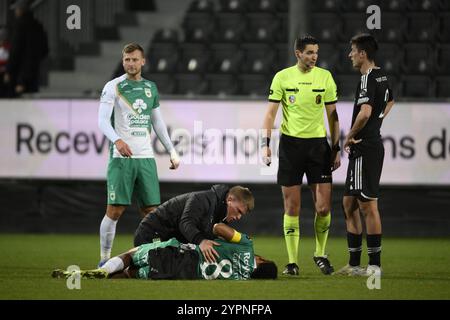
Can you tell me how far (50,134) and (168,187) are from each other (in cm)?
178

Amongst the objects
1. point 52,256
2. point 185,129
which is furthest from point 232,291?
point 185,129

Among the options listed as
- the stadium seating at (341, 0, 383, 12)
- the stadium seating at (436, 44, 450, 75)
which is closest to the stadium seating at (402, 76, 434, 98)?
the stadium seating at (436, 44, 450, 75)

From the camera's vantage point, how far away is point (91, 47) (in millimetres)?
18531

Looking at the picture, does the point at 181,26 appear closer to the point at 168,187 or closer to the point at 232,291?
the point at 168,187

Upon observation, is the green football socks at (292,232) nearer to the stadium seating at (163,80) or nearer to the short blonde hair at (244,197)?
the short blonde hair at (244,197)

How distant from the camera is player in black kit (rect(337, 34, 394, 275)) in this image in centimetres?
975

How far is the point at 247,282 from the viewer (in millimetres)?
9141

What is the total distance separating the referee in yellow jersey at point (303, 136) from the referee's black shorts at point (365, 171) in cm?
39

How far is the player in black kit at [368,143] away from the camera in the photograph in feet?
32.0

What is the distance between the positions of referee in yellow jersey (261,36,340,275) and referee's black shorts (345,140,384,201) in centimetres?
39

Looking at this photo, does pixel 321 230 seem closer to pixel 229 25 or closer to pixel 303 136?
pixel 303 136

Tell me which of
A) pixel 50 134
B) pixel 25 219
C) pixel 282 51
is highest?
pixel 282 51

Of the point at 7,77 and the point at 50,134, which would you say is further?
the point at 7,77

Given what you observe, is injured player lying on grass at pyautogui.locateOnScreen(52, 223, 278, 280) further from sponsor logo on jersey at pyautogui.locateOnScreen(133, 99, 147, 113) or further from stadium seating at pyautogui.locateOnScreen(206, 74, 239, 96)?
stadium seating at pyautogui.locateOnScreen(206, 74, 239, 96)
